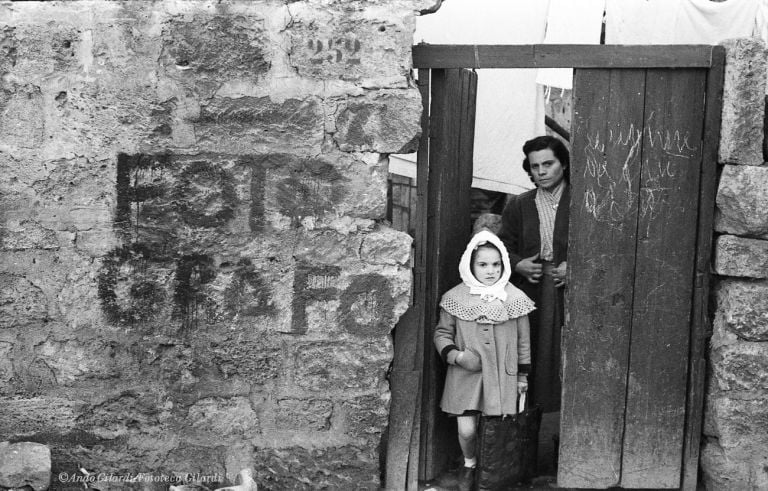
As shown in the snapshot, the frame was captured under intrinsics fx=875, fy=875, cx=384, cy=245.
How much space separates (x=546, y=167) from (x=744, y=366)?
132 centimetres

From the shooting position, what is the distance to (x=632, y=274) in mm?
3744

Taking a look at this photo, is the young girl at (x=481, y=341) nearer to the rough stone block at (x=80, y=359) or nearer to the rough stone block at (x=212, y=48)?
the rough stone block at (x=212, y=48)


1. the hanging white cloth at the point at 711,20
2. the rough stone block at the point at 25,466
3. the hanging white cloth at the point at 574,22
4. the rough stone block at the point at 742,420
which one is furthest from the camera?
the hanging white cloth at the point at 711,20

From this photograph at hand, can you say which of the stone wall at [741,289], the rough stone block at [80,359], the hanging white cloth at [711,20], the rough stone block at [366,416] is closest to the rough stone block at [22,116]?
the rough stone block at [80,359]


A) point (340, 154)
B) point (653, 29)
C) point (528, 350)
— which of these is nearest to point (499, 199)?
point (653, 29)

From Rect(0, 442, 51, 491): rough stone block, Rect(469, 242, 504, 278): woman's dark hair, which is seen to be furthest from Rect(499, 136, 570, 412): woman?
Rect(0, 442, 51, 491): rough stone block

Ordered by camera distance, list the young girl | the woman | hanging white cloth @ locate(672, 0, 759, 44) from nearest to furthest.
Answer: the young girl < the woman < hanging white cloth @ locate(672, 0, 759, 44)

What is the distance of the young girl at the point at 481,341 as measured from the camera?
376cm

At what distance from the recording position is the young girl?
148 inches

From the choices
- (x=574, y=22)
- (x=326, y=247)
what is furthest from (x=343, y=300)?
(x=574, y=22)

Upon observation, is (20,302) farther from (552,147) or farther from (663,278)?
(663,278)

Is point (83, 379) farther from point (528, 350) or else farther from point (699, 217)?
point (699, 217)

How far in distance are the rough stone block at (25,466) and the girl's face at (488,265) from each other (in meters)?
1.92

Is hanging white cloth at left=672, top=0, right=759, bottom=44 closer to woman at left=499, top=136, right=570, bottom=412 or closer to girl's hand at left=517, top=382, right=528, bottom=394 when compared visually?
woman at left=499, top=136, right=570, bottom=412
